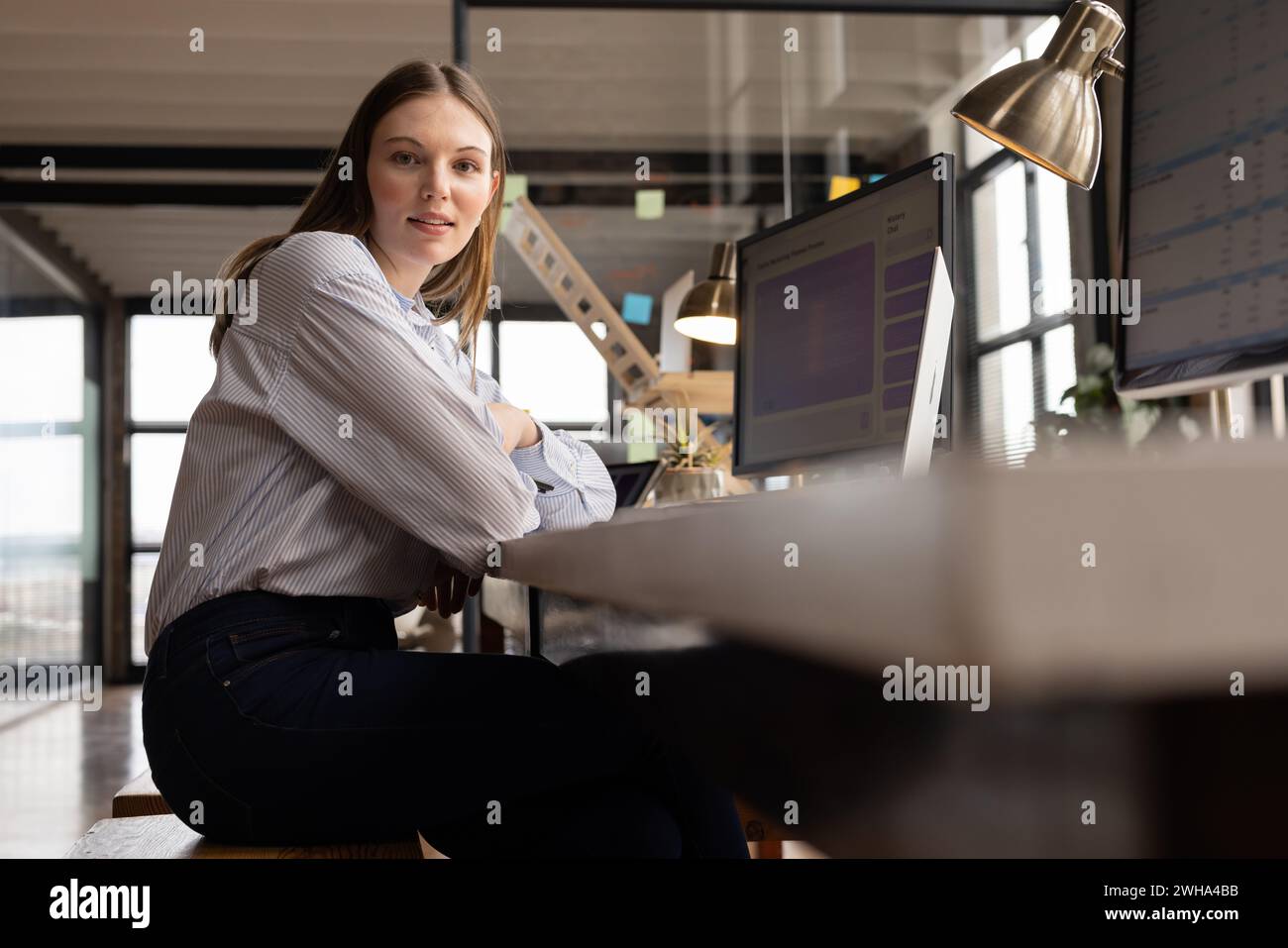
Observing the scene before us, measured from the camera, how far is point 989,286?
19.8 feet

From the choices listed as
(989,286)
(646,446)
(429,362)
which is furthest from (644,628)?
(989,286)

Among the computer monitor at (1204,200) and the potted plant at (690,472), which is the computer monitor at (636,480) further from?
the computer monitor at (1204,200)

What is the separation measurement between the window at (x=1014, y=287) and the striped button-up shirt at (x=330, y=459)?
4382 mm

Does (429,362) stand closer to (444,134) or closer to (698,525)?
(444,134)

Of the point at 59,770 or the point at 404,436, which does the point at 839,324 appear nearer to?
the point at 404,436

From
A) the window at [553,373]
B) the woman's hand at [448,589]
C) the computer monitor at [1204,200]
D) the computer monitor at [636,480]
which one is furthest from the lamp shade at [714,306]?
the window at [553,373]

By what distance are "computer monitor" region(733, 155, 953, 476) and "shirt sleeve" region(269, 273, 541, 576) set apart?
0.43 metres

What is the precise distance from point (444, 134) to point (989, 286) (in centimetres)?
521

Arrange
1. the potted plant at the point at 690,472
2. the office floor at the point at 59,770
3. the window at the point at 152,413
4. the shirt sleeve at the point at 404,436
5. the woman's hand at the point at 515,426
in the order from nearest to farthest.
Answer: the shirt sleeve at the point at 404,436 → the woman's hand at the point at 515,426 → the potted plant at the point at 690,472 → the office floor at the point at 59,770 → the window at the point at 152,413

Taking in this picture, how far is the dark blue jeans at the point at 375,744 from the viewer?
89cm

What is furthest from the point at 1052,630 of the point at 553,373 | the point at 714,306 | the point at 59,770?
the point at 553,373

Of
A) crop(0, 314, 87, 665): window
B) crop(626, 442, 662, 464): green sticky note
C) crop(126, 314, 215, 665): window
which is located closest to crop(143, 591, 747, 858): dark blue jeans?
crop(626, 442, 662, 464): green sticky note

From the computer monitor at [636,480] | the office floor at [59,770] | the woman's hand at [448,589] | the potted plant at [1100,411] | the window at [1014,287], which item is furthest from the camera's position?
the window at [1014,287]

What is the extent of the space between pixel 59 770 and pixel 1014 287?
4.82 metres
